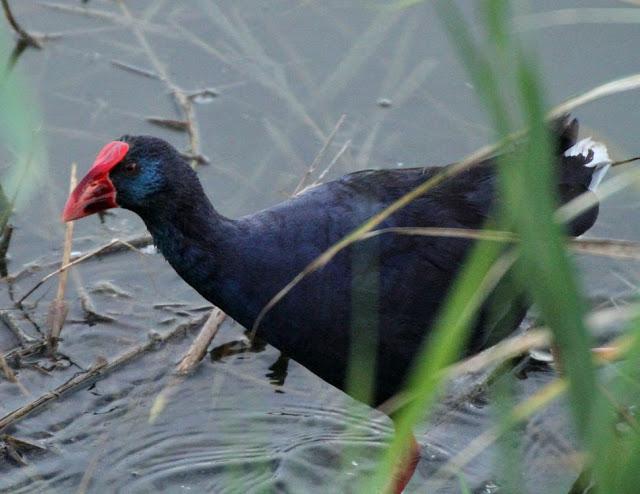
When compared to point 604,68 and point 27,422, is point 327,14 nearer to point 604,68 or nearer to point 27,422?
point 604,68

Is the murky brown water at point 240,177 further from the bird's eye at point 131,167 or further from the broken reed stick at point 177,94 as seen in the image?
the bird's eye at point 131,167

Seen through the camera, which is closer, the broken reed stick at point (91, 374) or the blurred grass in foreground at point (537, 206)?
the blurred grass in foreground at point (537, 206)

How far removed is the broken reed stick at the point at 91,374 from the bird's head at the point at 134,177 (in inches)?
31.7

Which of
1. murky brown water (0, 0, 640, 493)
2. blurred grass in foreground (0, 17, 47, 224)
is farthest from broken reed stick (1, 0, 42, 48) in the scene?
blurred grass in foreground (0, 17, 47, 224)

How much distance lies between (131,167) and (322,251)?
0.58 meters

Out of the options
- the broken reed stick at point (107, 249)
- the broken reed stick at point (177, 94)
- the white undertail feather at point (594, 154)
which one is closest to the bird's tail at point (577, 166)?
the white undertail feather at point (594, 154)

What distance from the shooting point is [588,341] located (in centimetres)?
167

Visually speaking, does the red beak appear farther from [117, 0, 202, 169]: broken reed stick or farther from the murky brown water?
[117, 0, 202, 169]: broken reed stick

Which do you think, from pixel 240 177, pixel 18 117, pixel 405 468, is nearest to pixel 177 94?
pixel 240 177

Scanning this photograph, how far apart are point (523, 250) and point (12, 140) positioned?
76 centimetres

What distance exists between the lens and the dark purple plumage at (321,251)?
3.37 meters

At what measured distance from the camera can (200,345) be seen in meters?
4.22

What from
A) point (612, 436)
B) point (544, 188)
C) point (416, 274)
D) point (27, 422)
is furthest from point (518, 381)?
point (544, 188)

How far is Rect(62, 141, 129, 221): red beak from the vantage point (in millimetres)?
3324
